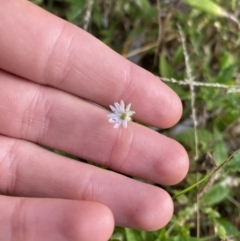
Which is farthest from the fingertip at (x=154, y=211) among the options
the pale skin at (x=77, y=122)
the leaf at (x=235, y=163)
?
the leaf at (x=235, y=163)

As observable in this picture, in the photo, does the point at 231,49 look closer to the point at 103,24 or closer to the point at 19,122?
the point at 103,24

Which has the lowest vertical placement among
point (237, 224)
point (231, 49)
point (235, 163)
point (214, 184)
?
point (237, 224)

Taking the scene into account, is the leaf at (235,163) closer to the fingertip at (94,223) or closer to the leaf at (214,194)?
the leaf at (214,194)

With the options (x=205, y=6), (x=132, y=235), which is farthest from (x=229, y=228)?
(x=205, y=6)

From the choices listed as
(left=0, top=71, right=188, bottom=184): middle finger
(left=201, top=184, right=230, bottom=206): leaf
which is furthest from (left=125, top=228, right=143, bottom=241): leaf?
(left=201, top=184, right=230, bottom=206): leaf

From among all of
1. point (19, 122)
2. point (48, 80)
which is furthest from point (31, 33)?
point (19, 122)

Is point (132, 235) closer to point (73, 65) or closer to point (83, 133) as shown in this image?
point (83, 133)

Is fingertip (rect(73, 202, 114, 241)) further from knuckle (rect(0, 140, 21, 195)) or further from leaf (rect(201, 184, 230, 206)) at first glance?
→ leaf (rect(201, 184, 230, 206))
